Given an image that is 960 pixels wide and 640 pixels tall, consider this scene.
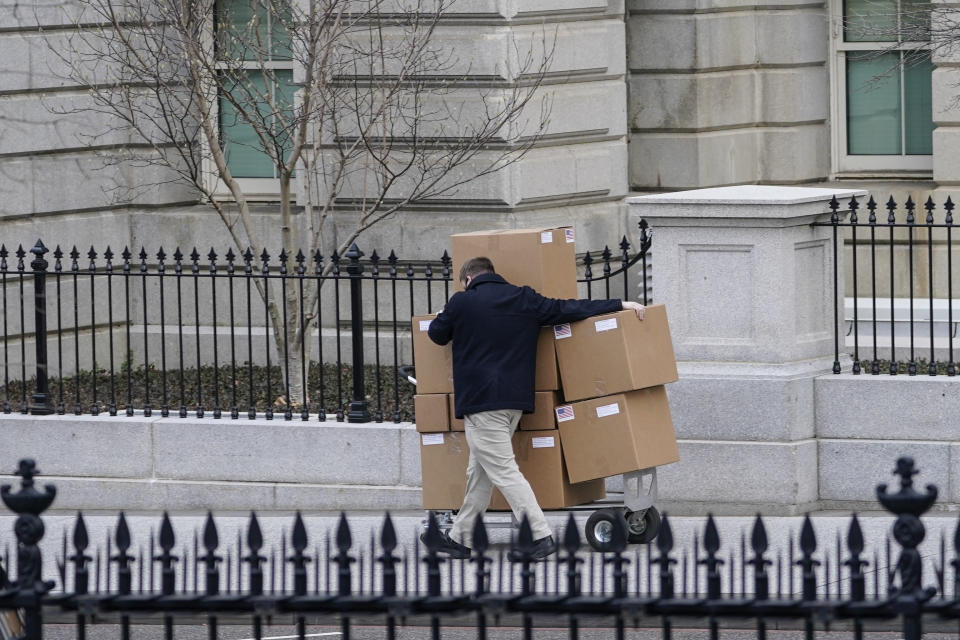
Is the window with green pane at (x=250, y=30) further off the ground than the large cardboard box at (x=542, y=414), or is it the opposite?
the window with green pane at (x=250, y=30)

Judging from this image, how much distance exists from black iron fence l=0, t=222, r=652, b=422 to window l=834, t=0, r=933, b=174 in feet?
7.89

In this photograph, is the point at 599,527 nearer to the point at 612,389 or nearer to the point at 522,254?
the point at 612,389

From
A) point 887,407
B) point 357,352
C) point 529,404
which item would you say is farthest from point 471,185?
point 529,404

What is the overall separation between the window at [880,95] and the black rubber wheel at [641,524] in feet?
23.1

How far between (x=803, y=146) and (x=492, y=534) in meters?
7.30

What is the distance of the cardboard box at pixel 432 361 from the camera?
384 inches

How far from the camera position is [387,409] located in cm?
1264

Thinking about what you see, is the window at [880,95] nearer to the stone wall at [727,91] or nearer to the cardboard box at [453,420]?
the stone wall at [727,91]

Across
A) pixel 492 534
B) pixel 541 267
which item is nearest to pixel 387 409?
pixel 492 534

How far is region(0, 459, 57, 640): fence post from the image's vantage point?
4.36m

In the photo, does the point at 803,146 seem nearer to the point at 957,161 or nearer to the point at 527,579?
the point at 957,161

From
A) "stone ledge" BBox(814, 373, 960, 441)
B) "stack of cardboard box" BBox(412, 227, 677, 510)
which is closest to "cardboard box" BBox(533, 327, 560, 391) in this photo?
"stack of cardboard box" BBox(412, 227, 677, 510)

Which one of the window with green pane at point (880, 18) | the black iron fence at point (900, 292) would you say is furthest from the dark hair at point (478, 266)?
the window with green pane at point (880, 18)

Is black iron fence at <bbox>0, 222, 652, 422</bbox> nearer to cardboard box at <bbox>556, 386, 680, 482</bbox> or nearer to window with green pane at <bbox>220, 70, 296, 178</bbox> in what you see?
window with green pane at <bbox>220, 70, 296, 178</bbox>
